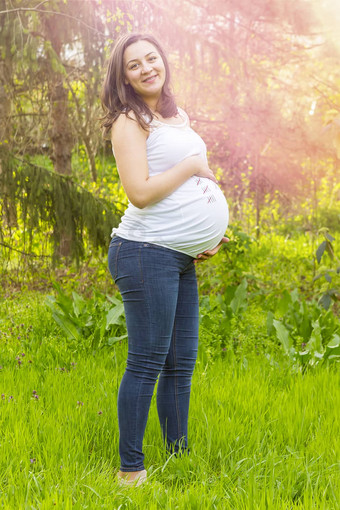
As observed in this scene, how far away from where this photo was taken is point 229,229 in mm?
5863

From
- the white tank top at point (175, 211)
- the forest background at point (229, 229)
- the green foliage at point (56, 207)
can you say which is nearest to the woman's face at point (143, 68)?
the white tank top at point (175, 211)

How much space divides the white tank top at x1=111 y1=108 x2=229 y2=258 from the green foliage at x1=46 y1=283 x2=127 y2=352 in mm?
1745

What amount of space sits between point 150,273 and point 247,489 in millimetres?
806

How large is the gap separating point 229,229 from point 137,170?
13.5 ft

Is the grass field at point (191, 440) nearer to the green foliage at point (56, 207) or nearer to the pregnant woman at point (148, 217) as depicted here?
the pregnant woman at point (148, 217)

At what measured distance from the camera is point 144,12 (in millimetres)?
5152

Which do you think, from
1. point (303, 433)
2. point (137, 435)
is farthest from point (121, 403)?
point (303, 433)

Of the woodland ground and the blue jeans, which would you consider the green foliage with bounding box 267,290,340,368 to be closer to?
the woodland ground

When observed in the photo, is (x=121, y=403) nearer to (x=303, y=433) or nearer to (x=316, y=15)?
(x=303, y=433)

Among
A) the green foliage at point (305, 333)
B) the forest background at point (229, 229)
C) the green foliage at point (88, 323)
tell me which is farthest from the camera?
the green foliage at point (88, 323)

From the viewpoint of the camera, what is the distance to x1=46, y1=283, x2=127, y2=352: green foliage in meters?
3.57

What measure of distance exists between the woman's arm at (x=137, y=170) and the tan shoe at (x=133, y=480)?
0.95 m

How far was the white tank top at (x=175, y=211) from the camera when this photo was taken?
1.87 metres

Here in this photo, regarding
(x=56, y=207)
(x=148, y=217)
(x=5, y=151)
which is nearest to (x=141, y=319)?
(x=148, y=217)
